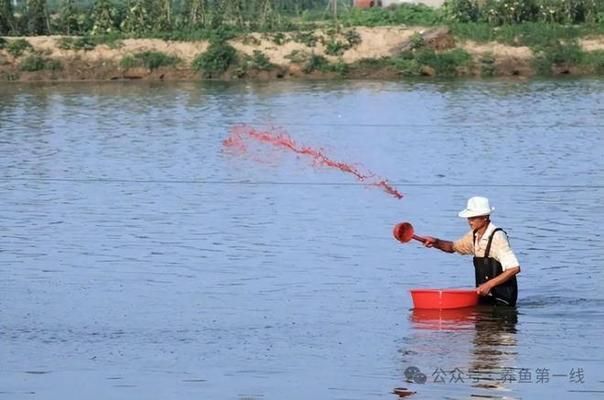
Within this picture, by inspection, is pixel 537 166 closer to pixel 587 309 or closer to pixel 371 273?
pixel 371 273

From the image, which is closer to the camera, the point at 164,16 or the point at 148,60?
the point at 148,60

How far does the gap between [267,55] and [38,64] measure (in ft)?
20.9

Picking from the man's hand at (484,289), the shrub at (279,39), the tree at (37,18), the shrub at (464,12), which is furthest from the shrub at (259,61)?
the man's hand at (484,289)

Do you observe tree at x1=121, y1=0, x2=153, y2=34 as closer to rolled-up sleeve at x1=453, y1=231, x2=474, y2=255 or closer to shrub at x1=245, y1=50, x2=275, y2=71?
shrub at x1=245, y1=50, x2=275, y2=71

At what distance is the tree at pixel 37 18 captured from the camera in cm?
4772

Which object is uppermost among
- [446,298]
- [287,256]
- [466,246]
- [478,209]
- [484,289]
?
[478,209]

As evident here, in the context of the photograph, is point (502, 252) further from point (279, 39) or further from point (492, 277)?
point (279, 39)

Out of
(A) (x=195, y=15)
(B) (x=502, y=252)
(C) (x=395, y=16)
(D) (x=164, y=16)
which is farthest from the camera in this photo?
(C) (x=395, y=16)

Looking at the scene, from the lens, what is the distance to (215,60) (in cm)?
4409

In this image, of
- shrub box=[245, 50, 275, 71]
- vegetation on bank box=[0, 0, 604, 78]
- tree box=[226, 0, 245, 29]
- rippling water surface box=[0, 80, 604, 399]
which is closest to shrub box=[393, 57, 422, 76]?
vegetation on bank box=[0, 0, 604, 78]

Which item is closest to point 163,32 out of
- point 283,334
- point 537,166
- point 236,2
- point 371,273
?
point 236,2

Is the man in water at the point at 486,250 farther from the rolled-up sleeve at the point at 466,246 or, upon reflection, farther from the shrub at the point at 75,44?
the shrub at the point at 75,44

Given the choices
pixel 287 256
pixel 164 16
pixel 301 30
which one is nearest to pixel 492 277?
pixel 287 256

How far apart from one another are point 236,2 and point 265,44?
337cm
